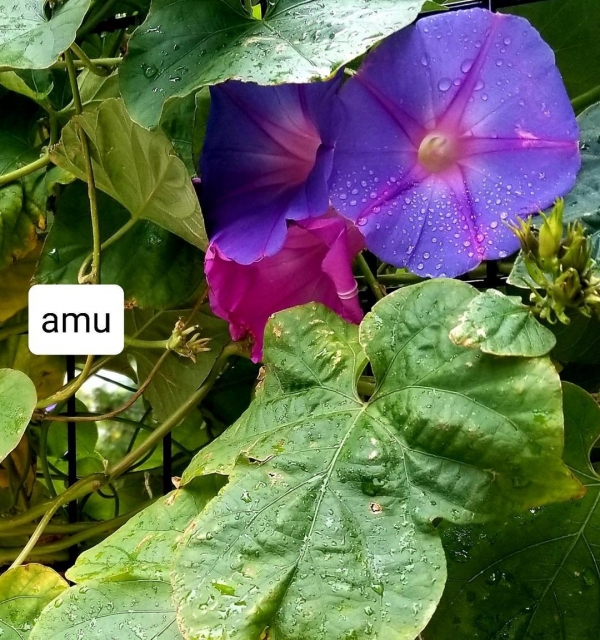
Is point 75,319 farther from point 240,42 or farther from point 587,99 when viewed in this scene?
point 587,99

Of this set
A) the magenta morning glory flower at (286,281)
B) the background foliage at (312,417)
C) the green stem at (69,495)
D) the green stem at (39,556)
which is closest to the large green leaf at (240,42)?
the background foliage at (312,417)

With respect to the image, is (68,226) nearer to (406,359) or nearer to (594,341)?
(406,359)

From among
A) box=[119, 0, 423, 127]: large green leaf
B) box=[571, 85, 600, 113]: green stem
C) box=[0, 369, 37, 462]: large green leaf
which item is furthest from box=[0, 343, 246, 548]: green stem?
box=[571, 85, 600, 113]: green stem

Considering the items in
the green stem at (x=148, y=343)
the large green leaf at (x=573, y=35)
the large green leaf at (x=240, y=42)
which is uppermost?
the large green leaf at (x=240, y=42)

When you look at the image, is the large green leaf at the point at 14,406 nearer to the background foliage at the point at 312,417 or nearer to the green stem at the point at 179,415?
the background foliage at the point at 312,417

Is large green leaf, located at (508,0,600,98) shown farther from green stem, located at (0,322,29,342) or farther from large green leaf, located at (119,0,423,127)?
green stem, located at (0,322,29,342)

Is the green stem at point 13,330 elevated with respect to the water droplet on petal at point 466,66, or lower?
lower

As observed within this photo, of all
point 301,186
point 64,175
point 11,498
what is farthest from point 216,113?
point 11,498
